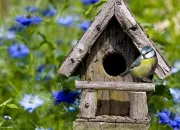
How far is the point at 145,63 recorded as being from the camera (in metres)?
3.21

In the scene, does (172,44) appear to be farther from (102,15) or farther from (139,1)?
(102,15)

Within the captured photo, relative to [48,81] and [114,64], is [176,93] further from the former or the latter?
[48,81]

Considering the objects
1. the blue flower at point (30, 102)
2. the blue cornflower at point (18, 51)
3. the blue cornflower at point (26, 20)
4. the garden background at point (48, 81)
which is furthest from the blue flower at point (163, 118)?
the blue cornflower at point (18, 51)

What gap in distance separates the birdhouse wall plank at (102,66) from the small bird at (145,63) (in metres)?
0.17

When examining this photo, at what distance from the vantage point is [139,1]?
235 inches

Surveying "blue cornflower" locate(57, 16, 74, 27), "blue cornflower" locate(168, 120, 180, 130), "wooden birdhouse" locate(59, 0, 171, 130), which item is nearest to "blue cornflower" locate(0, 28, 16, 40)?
"blue cornflower" locate(57, 16, 74, 27)

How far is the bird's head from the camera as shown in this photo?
3.19 m

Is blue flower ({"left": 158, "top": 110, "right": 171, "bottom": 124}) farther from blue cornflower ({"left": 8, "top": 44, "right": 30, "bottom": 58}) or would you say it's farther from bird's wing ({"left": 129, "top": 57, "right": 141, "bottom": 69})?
blue cornflower ({"left": 8, "top": 44, "right": 30, "bottom": 58})

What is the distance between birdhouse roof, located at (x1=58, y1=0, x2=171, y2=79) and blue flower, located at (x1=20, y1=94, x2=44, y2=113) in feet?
3.10

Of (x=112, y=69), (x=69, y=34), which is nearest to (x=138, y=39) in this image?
(x=112, y=69)

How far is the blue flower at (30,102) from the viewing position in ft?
13.9

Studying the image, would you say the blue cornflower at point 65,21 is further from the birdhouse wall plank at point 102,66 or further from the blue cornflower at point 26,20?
the birdhouse wall plank at point 102,66

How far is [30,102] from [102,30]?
111 centimetres

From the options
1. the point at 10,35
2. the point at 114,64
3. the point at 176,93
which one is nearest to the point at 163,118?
the point at 114,64
